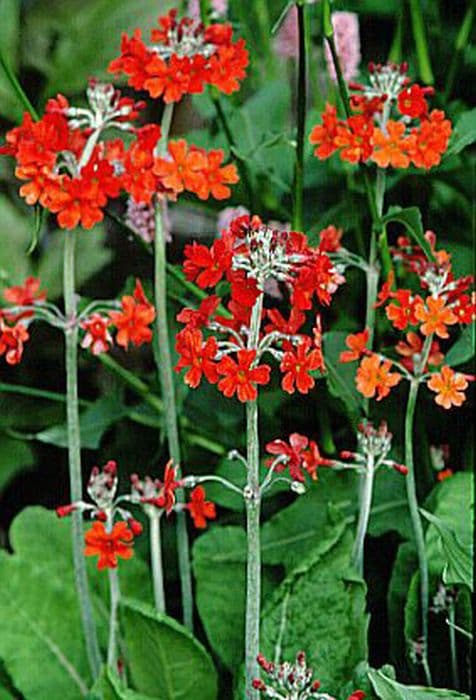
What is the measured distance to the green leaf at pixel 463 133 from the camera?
0.92 metres

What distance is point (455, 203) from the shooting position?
4.09ft

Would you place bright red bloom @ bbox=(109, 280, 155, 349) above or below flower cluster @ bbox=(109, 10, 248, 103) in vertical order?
below

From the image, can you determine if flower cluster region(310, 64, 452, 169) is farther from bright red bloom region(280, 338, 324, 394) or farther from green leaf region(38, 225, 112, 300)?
green leaf region(38, 225, 112, 300)

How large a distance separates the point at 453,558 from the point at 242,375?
212 millimetres

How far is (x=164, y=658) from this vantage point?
924 mm

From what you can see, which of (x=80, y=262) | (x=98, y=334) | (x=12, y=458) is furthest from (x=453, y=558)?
(x=80, y=262)

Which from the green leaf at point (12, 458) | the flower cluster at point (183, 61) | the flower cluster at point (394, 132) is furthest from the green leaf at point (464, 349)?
the green leaf at point (12, 458)

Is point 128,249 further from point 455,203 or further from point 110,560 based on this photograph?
point 110,560

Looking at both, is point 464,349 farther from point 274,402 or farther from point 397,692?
point 397,692

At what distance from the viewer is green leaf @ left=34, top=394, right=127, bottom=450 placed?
3.70 feet

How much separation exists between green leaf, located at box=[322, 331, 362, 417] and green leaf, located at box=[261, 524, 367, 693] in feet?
0.39

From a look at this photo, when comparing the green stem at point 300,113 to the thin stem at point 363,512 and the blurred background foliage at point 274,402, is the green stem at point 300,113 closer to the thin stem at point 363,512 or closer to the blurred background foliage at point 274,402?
the blurred background foliage at point 274,402

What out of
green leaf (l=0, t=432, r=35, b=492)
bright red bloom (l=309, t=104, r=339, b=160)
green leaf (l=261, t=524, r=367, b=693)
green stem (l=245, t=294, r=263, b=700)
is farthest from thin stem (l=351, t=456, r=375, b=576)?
green leaf (l=0, t=432, r=35, b=492)

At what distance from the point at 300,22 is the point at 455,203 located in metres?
0.47
